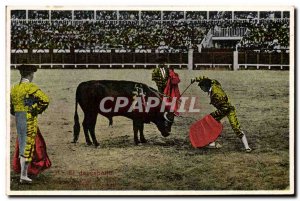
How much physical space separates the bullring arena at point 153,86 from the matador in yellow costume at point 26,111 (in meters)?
0.08

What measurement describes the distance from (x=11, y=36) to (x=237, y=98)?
2.03 metres

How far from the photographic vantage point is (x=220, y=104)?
23.4 ft

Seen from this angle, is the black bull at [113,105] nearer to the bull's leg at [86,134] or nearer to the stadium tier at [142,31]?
the bull's leg at [86,134]

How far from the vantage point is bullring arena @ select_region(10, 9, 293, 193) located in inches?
277

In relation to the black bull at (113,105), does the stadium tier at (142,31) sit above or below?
above

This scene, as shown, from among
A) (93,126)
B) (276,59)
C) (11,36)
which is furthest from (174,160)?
(11,36)

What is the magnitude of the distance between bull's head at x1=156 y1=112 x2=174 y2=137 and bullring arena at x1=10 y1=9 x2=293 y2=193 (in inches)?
1.8

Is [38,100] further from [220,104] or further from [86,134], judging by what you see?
[220,104]

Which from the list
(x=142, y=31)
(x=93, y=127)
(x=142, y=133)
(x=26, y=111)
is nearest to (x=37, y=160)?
(x=26, y=111)

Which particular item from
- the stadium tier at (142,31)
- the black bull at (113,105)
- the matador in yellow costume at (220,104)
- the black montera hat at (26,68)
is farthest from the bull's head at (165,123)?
the black montera hat at (26,68)

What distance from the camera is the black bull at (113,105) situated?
23.2 feet

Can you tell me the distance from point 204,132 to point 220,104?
0.92ft
